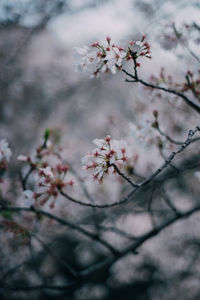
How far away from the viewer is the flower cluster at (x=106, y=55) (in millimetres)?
1049

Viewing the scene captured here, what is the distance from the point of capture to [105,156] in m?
1.07

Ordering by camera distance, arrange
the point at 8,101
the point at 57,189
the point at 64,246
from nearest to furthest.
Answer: the point at 57,189
the point at 64,246
the point at 8,101

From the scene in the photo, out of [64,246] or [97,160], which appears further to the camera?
[64,246]

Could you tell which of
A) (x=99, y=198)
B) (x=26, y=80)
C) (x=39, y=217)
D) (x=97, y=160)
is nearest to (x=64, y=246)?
(x=99, y=198)

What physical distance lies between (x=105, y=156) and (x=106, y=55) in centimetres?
40

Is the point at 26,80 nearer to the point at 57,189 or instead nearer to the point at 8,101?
the point at 8,101

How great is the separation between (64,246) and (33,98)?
11.0 ft

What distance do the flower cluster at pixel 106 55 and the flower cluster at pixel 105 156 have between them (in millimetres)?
287

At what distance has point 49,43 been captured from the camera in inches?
Answer: 241

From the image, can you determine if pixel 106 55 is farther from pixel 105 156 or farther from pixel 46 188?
pixel 46 188

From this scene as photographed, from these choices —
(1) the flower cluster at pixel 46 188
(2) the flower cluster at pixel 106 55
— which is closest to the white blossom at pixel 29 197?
(1) the flower cluster at pixel 46 188

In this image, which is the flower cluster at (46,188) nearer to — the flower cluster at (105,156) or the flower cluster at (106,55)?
the flower cluster at (105,156)

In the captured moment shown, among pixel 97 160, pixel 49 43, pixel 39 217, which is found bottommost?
pixel 97 160

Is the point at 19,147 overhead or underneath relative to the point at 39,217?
overhead
